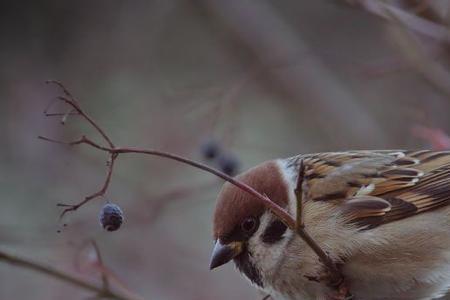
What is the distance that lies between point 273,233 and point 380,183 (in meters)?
0.47

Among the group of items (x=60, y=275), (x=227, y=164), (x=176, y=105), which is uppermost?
(x=176, y=105)

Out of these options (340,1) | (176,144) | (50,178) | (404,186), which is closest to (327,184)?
(404,186)

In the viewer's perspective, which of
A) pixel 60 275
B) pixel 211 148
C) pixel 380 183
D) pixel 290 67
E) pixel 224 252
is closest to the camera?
pixel 60 275

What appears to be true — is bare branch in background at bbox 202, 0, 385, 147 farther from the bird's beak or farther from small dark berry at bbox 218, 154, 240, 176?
the bird's beak

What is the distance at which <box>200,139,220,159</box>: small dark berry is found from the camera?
3730 millimetres

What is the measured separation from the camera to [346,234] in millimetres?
2945

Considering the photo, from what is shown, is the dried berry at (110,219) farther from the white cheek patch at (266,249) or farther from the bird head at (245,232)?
the white cheek patch at (266,249)

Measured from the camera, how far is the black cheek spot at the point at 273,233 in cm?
294

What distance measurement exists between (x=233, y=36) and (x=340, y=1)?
2.20 metres

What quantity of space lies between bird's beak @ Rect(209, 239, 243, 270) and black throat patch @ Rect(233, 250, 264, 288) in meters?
0.03

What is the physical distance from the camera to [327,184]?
10.2ft

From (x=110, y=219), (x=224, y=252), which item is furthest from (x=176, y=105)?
(x=110, y=219)

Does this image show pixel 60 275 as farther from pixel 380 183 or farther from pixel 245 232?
pixel 380 183

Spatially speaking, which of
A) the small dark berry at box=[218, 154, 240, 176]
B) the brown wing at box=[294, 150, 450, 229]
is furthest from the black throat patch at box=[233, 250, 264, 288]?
the small dark berry at box=[218, 154, 240, 176]
